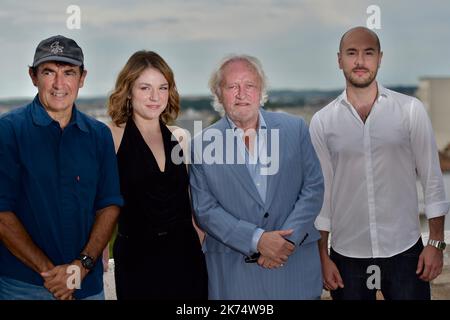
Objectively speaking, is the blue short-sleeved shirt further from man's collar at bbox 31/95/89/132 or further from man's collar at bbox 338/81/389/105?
man's collar at bbox 338/81/389/105

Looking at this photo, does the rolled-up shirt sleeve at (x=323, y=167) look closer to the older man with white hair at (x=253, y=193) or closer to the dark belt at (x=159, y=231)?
the older man with white hair at (x=253, y=193)

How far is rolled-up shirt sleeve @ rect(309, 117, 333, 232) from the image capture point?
3.63 metres

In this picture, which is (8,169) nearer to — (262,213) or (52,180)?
(52,180)

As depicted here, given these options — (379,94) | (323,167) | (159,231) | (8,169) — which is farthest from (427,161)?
(8,169)

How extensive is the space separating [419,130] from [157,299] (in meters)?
1.64

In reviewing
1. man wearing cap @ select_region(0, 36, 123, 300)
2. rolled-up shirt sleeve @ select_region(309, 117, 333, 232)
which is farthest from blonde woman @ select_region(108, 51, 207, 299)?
rolled-up shirt sleeve @ select_region(309, 117, 333, 232)

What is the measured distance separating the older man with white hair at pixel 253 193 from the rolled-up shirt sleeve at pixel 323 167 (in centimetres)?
11

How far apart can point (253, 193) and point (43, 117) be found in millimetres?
1105

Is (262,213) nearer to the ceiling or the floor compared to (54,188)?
nearer to the floor

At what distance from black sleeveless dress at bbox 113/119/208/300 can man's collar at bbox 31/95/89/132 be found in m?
0.26

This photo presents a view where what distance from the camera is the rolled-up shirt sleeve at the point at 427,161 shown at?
3.55 meters

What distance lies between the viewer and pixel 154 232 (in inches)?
134

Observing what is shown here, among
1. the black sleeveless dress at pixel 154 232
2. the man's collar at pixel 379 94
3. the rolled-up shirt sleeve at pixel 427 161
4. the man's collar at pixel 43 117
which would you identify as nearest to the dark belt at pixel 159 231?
the black sleeveless dress at pixel 154 232
